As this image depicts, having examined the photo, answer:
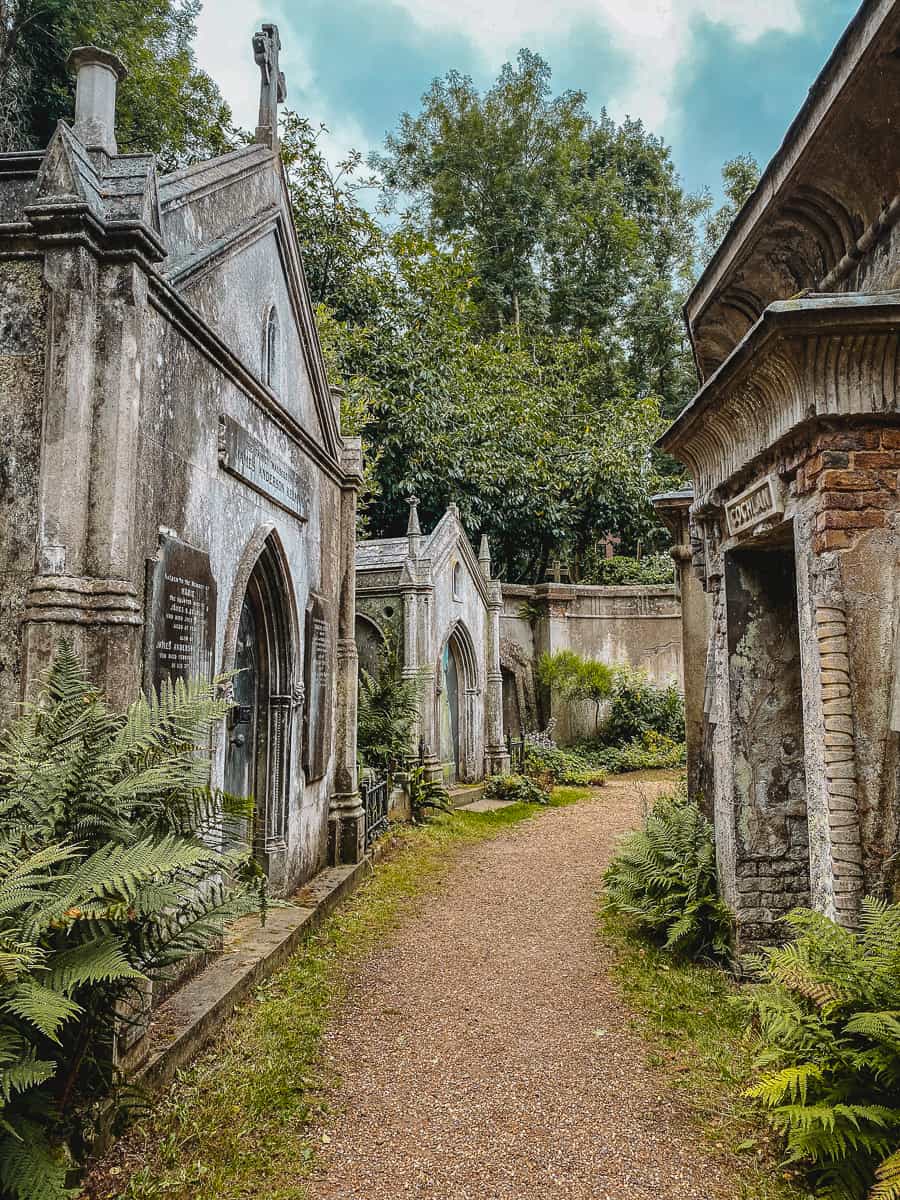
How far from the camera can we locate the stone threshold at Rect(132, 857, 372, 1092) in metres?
3.81

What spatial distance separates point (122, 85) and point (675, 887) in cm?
1851

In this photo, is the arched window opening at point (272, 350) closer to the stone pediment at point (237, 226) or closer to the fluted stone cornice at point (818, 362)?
the stone pediment at point (237, 226)

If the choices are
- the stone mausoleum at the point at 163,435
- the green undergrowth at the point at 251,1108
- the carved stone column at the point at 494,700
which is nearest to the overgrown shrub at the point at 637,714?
the carved stone column at the point at 494,700

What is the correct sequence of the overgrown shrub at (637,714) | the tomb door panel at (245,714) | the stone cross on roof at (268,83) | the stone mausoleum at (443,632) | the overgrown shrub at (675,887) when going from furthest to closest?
the overgrown shrub at (637,714), the stone mausoleum at (443,632), the stone cross on roof at (268,83), the tomb door panel at (245,714), the overgrown shrub at (675,887)

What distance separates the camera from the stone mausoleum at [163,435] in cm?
365

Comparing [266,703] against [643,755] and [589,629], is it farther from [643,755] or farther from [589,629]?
[589,629]

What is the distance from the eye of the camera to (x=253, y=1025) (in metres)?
4.54

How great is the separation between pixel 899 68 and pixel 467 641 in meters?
11.6

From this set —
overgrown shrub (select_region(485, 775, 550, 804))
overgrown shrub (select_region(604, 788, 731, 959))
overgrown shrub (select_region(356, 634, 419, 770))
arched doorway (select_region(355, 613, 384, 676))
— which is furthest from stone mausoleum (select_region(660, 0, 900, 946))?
overgrown shrub (select_region(485, 775, 550, 804))

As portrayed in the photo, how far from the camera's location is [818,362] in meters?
3.88

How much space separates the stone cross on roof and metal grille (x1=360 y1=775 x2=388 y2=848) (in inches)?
265

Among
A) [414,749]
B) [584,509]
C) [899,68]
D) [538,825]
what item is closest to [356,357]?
[584,509]

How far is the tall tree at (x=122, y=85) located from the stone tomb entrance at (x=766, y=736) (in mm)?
16357

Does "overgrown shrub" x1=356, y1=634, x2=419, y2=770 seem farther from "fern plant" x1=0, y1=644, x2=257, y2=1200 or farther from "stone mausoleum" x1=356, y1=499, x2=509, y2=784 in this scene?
"fern plant" x1=0, y1=644, x2=257, y2=1200
